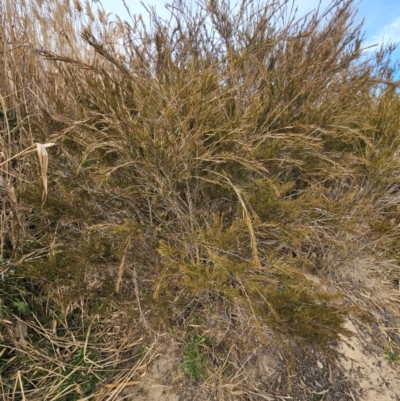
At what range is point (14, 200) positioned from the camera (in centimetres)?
173

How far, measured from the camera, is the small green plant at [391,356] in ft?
6.13

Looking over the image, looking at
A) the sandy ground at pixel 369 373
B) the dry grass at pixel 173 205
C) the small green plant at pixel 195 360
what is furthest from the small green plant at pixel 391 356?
the small green plant at pixel 195 360

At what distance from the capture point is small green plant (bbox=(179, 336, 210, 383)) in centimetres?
163

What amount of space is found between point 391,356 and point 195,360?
112 centimetres

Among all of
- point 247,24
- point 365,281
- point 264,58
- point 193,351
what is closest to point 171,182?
point 193,351

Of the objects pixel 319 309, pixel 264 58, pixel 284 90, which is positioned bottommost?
pixel 319 309

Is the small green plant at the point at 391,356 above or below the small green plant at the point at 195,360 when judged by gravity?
below

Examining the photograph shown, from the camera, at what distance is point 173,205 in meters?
1.63

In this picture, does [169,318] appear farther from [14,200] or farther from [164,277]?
[14,200]

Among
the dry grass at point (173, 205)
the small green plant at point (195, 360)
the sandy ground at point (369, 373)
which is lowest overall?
the sandy ground at point (369, 373)

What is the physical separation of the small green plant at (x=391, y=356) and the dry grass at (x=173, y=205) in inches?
10.8

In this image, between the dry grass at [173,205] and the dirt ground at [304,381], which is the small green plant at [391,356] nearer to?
the dirt ground at [304,381]

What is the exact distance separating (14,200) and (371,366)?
6.78ft

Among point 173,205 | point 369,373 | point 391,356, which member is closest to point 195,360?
point 173,205
